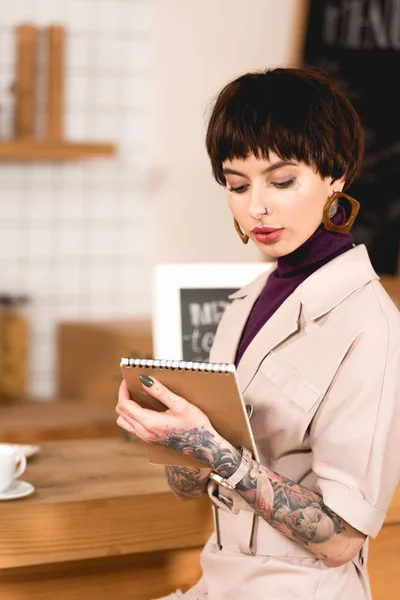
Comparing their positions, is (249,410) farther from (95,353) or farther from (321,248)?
(95,353)

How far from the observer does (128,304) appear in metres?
3.76

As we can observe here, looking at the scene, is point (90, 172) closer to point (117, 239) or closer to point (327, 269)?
point (117, 239)

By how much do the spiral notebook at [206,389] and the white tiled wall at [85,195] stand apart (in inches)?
100

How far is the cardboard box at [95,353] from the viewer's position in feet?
10.9

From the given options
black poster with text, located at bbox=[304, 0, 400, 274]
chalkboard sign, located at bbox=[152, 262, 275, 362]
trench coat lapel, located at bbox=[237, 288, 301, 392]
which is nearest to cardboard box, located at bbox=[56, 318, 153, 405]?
black poster with text, located at bbox=[304, 0, 400, 274]

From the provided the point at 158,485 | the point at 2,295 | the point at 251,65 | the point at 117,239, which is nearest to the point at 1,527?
the point at 158,485

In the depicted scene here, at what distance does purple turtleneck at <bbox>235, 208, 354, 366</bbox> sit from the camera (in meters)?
1.23

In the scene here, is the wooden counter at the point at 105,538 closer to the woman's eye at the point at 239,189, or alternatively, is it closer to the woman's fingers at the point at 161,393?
the woman's fingers at the point at 161,393

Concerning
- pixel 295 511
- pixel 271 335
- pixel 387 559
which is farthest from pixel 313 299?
pixel 387 559

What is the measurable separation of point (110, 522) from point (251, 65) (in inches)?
104

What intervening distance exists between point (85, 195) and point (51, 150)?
30cm

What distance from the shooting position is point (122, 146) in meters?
3.65

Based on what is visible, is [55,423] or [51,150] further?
[51,150]

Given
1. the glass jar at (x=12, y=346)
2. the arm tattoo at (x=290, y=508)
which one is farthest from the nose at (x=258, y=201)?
the glass jar at (x=12, y=346)
